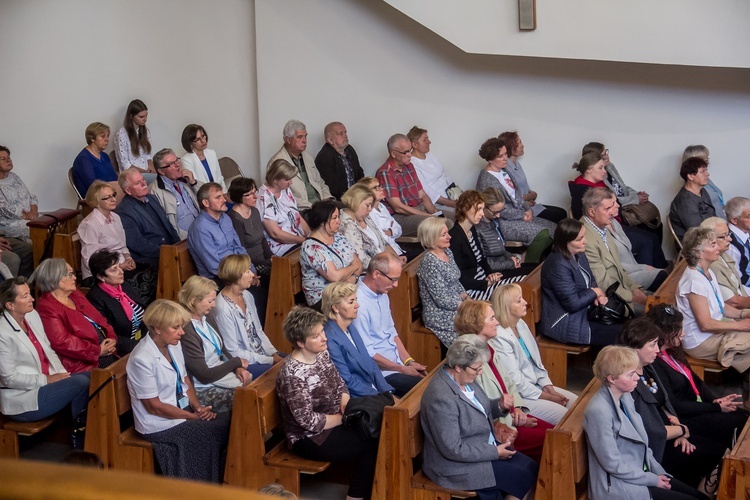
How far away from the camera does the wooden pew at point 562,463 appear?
350 centimetres

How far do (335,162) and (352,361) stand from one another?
3.15 metres

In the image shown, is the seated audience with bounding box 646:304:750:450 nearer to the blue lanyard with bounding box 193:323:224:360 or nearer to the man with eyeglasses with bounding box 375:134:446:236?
the blue lanyard with bounding box 193:323:224:360

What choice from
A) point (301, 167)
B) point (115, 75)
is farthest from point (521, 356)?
point (115, 75)

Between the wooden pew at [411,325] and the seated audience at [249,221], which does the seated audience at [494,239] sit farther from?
the seated audience at [249,221]

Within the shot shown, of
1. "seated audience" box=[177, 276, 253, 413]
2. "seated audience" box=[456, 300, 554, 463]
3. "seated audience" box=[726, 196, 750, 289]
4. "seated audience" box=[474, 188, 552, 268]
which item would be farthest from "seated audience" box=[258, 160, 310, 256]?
"seated audience" box=[726, 196, 750, 289]

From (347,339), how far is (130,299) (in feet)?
4.96

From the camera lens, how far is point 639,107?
6992 mm

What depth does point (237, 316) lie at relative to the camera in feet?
14.8

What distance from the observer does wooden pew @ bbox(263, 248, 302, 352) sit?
5.38 m

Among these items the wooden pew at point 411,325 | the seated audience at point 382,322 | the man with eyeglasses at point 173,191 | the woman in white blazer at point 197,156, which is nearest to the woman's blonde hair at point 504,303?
the seated audience at point 382,322

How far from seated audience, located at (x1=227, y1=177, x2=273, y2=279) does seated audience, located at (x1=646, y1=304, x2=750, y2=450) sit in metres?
2.42

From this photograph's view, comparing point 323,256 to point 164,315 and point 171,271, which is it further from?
point 164,315

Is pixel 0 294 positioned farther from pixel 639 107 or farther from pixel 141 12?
pixel 639 107

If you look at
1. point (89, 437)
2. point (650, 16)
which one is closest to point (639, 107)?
point (650, 16)
